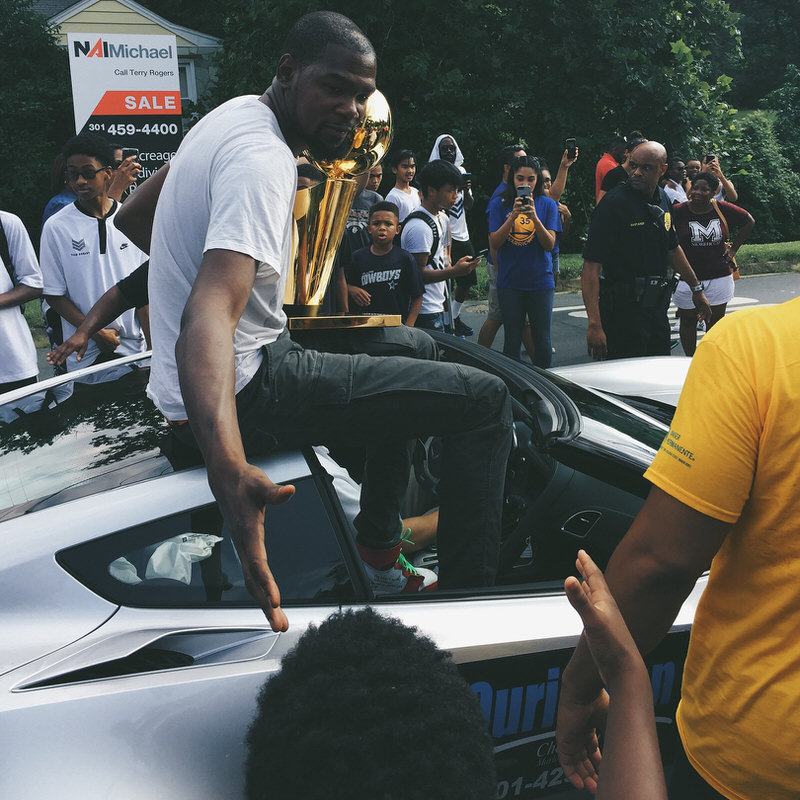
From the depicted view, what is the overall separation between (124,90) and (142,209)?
7314 mm

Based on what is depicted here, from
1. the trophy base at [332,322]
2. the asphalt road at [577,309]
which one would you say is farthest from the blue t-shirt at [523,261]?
the trophy base at [332,322]

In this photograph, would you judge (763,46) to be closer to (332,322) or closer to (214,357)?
(332,322)

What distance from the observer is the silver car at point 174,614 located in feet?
5.07

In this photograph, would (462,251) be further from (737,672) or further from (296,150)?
(737,672)

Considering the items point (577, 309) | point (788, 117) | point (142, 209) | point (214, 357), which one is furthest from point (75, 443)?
point (788, 117)

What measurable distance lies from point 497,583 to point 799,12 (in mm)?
42659

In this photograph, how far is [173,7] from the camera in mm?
27906

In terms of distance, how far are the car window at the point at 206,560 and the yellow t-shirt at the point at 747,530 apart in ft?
2.57

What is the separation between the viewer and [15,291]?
4.04 m

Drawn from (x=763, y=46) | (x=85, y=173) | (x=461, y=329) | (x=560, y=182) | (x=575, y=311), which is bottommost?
(x=575, y=311)

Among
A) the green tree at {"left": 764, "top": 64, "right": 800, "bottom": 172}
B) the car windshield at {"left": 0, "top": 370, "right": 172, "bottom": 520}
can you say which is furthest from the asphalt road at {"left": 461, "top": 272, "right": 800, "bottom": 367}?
the green tree at {"left": 764, "top": 64, "right": 800, "bottom": 172}

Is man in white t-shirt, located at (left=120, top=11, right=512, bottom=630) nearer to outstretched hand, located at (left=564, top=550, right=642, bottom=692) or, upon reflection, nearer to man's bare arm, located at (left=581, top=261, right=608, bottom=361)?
outstretched hand, located at (left=564, top=550, right=642, bottom=692)

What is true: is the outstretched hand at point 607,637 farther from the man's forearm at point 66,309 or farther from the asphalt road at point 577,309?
the asphalt road at point 577,309

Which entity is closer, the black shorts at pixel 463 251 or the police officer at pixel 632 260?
the police officer at pixel 632 260
